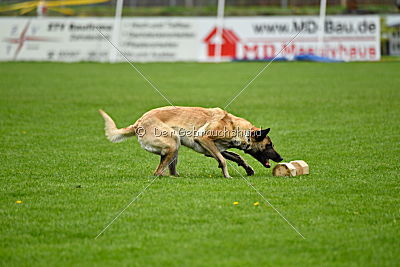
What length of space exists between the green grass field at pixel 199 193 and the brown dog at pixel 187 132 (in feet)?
1.43

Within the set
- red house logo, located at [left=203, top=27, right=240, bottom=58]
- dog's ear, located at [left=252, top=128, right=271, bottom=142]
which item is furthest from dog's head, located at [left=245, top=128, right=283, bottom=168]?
red house logo, located at [left=203, top=27, right=240, bottom=58]

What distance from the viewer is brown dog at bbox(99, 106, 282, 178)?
9227 millimetres

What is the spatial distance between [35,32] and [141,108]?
15.6 meters

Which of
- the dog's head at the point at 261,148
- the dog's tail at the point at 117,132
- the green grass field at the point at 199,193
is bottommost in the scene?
the green grass field at the point at 199,193

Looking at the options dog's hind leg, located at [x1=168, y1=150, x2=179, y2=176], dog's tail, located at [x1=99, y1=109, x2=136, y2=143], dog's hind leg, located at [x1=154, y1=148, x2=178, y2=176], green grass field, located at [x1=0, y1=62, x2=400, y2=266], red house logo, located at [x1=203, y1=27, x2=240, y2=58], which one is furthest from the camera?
red house logo, located at [x1=203, y1=27, x2=240, y2=58]

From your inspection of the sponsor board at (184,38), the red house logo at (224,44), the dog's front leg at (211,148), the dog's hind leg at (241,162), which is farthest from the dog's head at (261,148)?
the red house logo at (224,44)

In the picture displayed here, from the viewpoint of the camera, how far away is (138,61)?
32.0m

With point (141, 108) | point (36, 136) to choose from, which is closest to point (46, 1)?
point (141, 108)

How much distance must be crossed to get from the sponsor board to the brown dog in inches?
852

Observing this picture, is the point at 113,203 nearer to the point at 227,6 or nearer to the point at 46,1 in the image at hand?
the point at 46,1

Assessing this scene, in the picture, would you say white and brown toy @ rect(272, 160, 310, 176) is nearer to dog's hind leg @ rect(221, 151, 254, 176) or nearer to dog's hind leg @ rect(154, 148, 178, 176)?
dog's hind leg @ rect(221, 151, 254, 176)

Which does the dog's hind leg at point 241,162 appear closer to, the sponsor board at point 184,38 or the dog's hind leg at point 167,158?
the dog's hind leg at point 167,158

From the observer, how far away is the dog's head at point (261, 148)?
9523 millimetres

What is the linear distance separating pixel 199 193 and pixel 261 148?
1836mm
